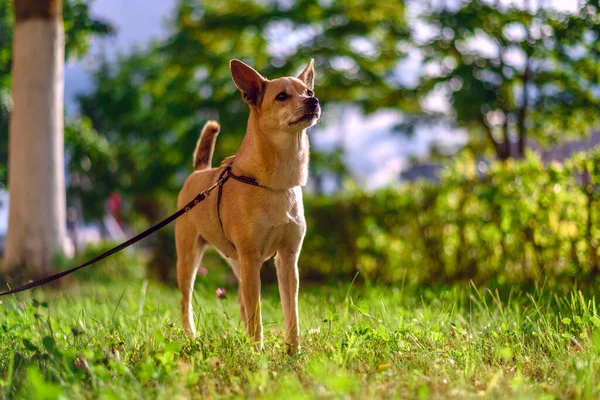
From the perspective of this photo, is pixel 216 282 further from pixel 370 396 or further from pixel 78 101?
pixel 78 101

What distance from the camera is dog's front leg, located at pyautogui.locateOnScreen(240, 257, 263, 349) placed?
407 cm

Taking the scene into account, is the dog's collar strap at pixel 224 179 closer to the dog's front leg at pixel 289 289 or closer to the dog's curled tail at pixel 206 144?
the dog's front leg at pixel 289 289

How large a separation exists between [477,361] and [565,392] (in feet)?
2.20

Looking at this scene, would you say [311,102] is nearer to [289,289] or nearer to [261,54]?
[289,289]

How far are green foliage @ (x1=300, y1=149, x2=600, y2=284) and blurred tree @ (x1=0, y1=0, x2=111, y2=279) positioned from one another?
170 inches

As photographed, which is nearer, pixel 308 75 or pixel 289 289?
pixel 289 289

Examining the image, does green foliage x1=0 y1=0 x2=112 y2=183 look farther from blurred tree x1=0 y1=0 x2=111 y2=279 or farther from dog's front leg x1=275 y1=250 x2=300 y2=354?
dog's front leg x1=275 y1=250 x2=300 y2=354

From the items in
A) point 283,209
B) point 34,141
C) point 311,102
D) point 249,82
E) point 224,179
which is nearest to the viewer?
point 311,102

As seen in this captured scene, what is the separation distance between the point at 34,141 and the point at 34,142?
17 mm

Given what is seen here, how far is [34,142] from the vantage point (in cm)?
970

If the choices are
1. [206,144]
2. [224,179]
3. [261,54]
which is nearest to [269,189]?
[224,179]

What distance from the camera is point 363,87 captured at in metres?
17.1

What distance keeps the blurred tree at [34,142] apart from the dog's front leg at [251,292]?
6.86 meters

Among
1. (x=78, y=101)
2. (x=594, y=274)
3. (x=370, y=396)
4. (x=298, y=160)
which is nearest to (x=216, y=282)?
(x=594, y=274)
